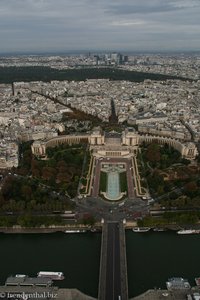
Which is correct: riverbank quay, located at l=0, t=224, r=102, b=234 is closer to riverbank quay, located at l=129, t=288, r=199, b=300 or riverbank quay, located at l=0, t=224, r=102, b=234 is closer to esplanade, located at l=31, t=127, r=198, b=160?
riverbank quay, located at l=129, t=288, r=199, b=300

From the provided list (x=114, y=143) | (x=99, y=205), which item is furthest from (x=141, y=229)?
(x=114, y=143)

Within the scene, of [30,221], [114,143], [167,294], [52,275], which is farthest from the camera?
[114,143]

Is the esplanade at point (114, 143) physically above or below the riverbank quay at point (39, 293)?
above

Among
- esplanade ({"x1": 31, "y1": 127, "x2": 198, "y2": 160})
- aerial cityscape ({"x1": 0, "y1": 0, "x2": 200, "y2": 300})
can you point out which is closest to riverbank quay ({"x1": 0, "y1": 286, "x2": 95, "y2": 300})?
aerial cityscape ({"x1": 0, "y1": 0, "x2": 200, "y2": 300})

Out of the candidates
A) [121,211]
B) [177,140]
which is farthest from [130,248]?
[177,140]

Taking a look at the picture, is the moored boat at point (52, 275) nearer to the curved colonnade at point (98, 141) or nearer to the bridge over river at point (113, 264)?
the bridge over river at point (113, 264)

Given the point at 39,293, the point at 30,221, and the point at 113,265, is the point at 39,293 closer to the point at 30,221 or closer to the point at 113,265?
the point at 113,265

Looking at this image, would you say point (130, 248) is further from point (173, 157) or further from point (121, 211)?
point (173, 157)

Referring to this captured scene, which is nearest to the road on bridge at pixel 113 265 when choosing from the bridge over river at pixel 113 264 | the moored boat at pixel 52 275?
the bridge over river at pixel 113 264
